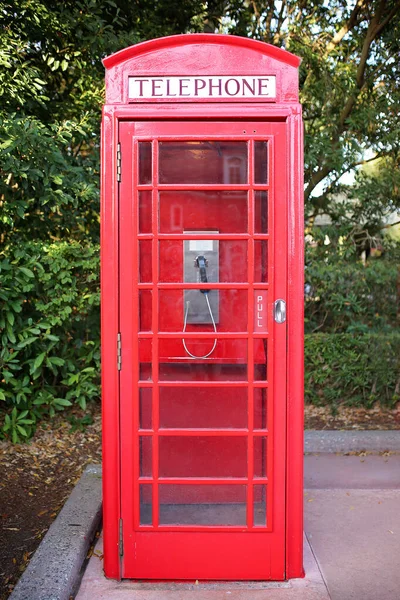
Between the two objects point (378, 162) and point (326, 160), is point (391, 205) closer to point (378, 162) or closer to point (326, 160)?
point (378, 162)

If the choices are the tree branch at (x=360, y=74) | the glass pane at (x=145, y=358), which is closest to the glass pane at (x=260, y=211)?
the glass pane at (x=145, y=358)

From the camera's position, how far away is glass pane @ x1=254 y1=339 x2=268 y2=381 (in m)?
2.72

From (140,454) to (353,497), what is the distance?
6.16 feet

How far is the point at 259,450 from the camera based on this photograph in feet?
9.05

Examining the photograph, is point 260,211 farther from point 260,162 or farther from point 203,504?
point 203,504

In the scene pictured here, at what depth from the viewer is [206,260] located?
284cm

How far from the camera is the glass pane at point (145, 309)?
2.72m

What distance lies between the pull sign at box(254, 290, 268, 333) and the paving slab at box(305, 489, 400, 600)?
4.34 ft

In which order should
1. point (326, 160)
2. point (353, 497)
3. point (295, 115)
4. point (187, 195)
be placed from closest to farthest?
point (295, 115) → point (187, 195) → point (353, 497) → point (326, 160)

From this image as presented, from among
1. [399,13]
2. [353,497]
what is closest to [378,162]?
[399,13]

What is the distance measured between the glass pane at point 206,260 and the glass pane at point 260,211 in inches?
4.7

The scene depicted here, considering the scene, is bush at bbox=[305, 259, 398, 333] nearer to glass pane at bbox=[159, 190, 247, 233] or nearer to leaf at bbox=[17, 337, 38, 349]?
leaf at bbox=[17, 337, 38, 349]

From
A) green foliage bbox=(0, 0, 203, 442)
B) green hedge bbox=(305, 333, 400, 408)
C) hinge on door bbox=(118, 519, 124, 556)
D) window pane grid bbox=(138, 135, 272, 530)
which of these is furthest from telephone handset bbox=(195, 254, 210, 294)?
green hedge bbox=(305, 333, 400, 408)

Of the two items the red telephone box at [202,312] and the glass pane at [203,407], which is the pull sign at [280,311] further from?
the glass pane at [203,407]
